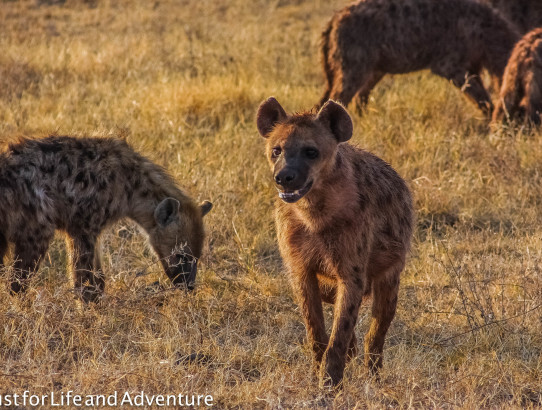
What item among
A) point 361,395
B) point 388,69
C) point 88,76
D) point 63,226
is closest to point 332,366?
point 361,395

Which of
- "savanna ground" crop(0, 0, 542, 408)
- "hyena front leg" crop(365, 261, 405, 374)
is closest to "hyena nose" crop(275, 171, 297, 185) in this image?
"hyena front leg" crop(365, 261, 405, 374)

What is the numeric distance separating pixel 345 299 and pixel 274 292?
4.90 ft

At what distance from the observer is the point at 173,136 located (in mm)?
7645

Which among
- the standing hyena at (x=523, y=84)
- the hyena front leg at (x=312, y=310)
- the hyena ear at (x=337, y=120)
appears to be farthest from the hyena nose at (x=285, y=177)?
the standing hyena at (x=523, y=84)

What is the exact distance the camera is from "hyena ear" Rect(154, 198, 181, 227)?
5.38m

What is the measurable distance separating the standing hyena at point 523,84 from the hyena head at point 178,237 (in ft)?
10.9

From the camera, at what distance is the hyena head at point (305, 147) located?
12.8ft

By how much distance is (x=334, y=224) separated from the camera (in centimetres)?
407

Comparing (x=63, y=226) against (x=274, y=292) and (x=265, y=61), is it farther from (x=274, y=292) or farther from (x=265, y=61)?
(x=265, y=61)

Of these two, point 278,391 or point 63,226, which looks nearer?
point 278,391

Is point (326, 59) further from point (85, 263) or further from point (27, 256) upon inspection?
point (27, 256)

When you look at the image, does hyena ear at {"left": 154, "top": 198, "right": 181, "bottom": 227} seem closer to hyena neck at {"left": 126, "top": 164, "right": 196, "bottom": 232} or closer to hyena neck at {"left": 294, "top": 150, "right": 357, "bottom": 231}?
hyena neck at {"left": 126, "top": 164, "right": 196, "bottom": 232}

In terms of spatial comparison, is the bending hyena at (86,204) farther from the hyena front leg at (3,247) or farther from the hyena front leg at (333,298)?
the hyena front leg at (333,298)

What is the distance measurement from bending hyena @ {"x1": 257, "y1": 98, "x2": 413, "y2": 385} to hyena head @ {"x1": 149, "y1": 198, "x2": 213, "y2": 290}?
1.22 m
